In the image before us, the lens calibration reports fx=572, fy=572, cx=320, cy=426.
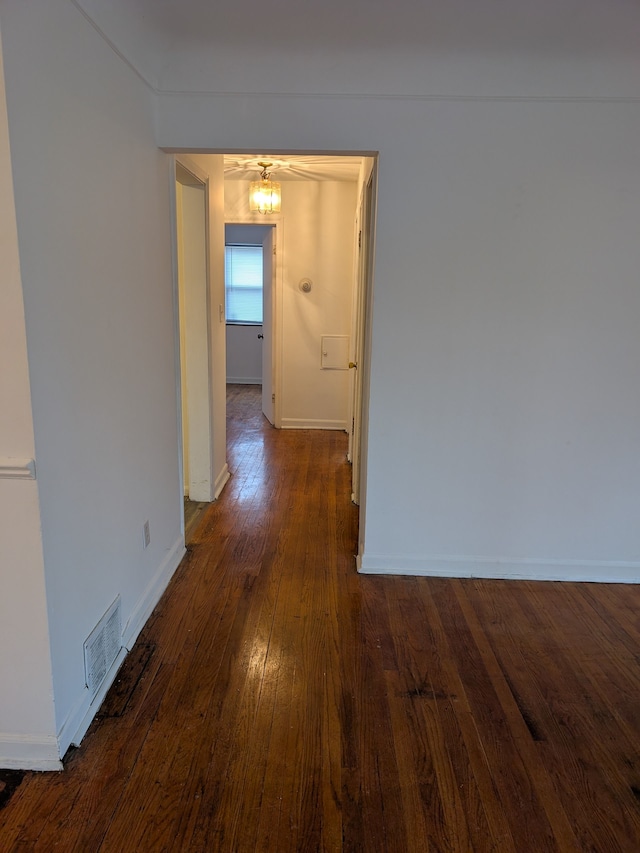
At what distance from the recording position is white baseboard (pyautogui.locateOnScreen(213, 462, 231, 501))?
398 centimetres

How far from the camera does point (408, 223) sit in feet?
8.57

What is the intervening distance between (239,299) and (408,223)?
274 inches

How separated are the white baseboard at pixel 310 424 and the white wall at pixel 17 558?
457cm

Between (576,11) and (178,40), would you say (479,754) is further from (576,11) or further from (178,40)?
(178,40)

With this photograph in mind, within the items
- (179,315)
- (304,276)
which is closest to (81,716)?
(179,315)

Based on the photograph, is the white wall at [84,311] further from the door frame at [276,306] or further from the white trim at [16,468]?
the door frame at [276,306]

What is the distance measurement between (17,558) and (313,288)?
4654 millimetres

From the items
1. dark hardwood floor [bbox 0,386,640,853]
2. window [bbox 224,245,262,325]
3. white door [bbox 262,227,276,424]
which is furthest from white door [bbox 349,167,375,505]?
window [bbox 224,245,262,325]

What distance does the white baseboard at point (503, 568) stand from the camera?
289 centimetres

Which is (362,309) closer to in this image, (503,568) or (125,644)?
(503,568)

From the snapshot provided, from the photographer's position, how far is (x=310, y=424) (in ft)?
20.1

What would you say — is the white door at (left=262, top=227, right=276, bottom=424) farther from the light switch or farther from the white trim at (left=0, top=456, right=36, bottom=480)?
the white trim at (left=0, top=456, right=36, bottom=480)

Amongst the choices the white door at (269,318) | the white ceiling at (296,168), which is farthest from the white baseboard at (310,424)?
the white ceiling at (296,168)

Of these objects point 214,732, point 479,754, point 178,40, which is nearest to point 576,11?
point 178,40
